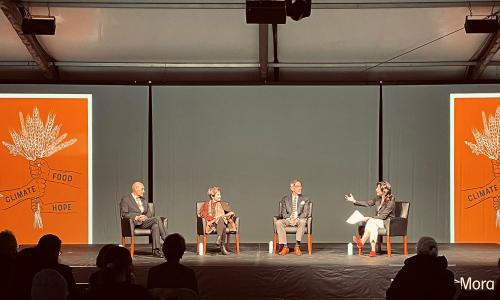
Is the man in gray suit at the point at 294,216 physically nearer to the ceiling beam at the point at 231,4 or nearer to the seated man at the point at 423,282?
the ceiling beam at the point at 231,4

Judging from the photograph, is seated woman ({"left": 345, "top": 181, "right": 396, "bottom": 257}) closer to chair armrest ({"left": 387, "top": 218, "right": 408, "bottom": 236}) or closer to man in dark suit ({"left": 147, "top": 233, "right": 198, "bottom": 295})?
chair armrest ({"left": 387, "top": 218, "right": 408, "bottom": 236})

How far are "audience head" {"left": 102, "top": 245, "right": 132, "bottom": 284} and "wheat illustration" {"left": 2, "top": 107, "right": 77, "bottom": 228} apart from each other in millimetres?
7342

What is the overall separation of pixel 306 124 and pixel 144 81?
2.40 meters

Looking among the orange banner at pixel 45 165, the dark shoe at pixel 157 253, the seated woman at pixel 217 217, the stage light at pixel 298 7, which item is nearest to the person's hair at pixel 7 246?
the dark shoe at pixel 157 253

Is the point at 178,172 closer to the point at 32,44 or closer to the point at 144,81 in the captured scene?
the point at 144,81

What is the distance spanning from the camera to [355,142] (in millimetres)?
10961

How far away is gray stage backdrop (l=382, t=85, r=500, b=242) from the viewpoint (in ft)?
35.7

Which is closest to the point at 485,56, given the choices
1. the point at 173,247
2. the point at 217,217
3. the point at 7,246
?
the point at 217,217

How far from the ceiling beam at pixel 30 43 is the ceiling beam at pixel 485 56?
19.4 ft

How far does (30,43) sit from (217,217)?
3.38 m

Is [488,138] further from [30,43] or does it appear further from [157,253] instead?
[30,43]

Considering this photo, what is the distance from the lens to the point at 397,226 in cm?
881

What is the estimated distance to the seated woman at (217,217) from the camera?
8807 mm

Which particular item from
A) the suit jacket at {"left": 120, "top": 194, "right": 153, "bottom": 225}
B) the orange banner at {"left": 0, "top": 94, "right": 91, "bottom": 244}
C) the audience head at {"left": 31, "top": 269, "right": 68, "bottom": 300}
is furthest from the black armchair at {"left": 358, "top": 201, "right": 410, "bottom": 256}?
the audience head at {"left": 31, "top": 269, "right": 68, "bottom": 300}
